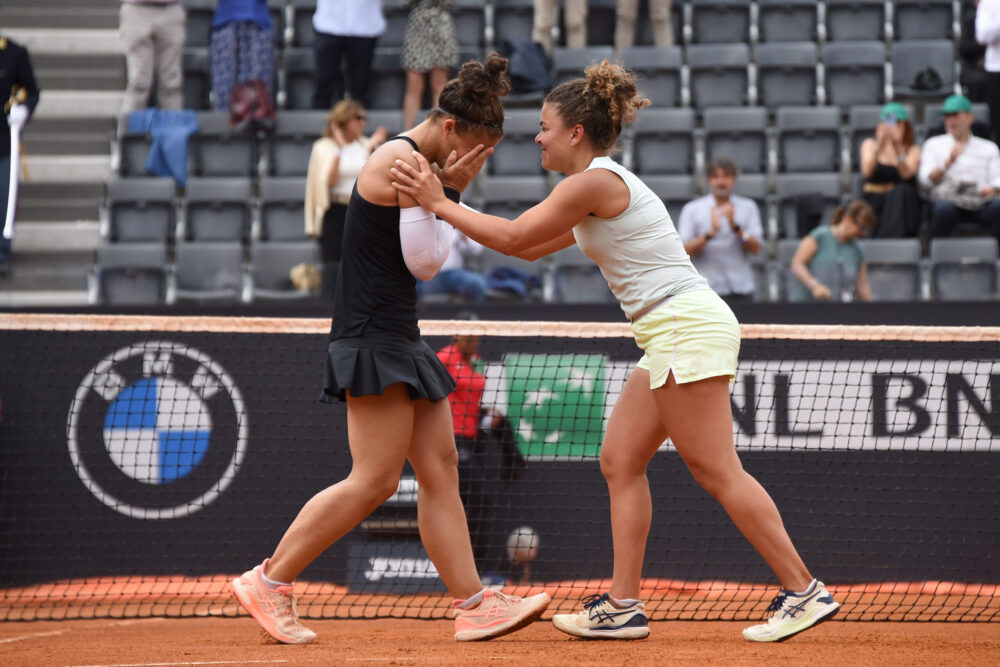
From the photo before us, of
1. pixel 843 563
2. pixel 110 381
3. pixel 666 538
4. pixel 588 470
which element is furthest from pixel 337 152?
pixel 843 563

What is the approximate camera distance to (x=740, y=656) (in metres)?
3.79

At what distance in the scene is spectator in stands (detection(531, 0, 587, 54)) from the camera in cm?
990

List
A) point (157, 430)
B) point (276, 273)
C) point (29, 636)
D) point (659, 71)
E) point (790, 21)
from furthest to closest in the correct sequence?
1. point (790, 21)
2. point (659, 71)
3. point (276, 273)
4. point (157, 430)
5. point (29, 636)

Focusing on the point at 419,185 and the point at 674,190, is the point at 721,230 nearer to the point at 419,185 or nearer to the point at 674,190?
the point at 674,190

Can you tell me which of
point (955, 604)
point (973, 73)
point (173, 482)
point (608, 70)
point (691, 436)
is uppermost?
point (973, 73)

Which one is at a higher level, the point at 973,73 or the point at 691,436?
the point at 973,73

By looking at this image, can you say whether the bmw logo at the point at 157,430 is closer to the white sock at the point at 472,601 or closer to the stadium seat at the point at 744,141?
the white sock at the point at 472,601

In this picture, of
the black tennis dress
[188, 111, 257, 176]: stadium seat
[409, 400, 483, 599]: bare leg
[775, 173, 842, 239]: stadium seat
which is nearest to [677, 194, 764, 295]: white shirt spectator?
[775, 173, 842, 239]: stadium seat

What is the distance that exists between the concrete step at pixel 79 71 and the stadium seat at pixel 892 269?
22.1 ft

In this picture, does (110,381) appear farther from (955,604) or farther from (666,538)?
(955,604)

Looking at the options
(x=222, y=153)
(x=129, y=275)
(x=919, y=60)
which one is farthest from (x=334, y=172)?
(x=919, y=60)

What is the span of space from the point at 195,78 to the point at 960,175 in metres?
6.24

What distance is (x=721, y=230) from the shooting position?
7.50 meters

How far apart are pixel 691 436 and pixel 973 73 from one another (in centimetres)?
698
